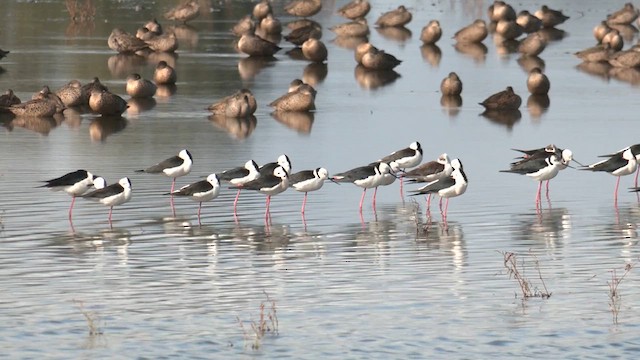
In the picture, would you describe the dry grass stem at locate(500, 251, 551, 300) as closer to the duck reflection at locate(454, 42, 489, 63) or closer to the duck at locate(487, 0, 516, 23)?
the duck reflection at locate(454, 42, 489, 63)

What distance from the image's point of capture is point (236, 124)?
33.7 metres

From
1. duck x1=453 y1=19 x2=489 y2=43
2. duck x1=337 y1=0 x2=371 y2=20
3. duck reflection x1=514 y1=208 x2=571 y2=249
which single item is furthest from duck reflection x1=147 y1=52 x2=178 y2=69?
duck reflection x1=514 y1=208 x2=571 y2=249

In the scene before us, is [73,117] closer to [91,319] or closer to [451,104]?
[451,104]

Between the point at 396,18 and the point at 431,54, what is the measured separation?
9708 mm

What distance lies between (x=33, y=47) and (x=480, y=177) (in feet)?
85.6

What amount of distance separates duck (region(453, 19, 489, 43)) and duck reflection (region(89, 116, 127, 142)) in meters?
21.3

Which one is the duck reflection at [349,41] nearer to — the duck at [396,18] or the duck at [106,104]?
the duck at [396,18]

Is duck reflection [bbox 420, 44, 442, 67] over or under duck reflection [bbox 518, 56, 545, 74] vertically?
over

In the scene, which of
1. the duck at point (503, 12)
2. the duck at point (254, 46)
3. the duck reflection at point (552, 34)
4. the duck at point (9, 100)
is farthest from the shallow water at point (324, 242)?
the duck at point (503, 12)

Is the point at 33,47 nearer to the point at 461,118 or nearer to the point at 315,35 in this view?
the point at 315,35

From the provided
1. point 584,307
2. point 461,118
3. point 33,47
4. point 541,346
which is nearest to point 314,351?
point 541,346

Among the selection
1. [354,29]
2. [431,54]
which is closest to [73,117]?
[431,54]

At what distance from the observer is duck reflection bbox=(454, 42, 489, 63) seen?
49.5m

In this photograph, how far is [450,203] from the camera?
2394cm
